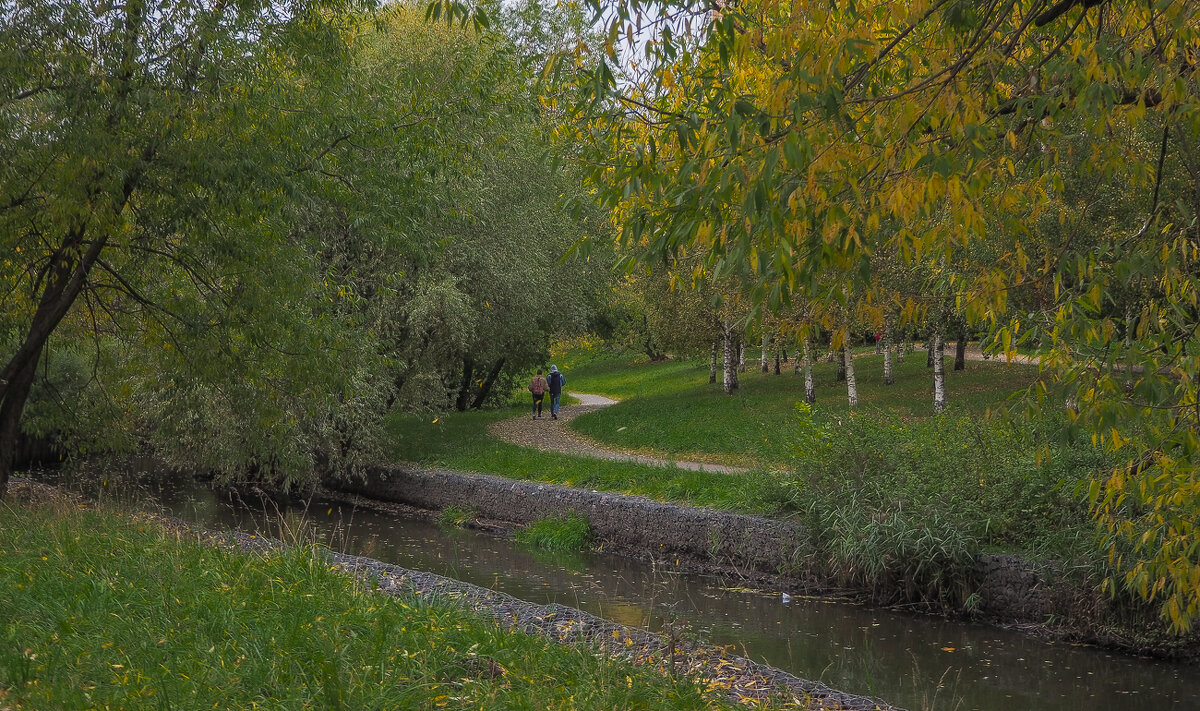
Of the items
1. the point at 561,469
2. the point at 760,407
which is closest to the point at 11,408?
the point at 561,469

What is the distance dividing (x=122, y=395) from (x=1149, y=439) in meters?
12.6

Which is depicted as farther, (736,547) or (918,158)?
(736,547)

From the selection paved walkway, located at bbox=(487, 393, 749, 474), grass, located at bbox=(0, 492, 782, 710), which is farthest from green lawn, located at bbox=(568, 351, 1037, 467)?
grass, located at bbox=(0, 492, 782, 710)

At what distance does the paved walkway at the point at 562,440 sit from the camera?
19377 millimetres

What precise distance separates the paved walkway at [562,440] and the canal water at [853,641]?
429 centimetres

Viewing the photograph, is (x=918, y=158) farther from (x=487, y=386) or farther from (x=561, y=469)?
(x=487, y=386)

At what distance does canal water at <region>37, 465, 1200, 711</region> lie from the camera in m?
8.74

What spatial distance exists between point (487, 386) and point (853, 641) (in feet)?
78.3

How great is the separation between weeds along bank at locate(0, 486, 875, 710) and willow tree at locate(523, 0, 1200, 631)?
7.63 ft

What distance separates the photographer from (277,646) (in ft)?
17.9

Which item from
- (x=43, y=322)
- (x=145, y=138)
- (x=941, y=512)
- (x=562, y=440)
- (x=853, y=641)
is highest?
(x=145, y=138)

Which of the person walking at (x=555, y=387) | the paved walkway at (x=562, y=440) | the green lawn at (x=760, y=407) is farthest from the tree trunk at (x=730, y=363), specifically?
the person walking at (x=555, y=387)

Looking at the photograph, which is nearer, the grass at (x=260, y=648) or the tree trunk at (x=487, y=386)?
the grass at (x=260, y=648)

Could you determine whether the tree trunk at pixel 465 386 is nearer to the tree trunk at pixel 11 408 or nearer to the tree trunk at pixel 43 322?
the tree trunk at pixel 11 408
